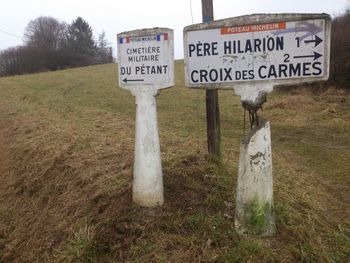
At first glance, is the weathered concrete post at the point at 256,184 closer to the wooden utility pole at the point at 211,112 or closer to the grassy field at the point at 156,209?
the grassy field at the point at 156,209

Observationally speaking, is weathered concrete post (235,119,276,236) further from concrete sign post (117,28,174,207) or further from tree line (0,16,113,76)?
A: tree line (0,16,113,76)

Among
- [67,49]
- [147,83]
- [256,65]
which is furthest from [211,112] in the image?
[67,49]

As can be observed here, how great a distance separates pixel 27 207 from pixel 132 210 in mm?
1973

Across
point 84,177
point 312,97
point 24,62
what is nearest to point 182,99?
point 312,97

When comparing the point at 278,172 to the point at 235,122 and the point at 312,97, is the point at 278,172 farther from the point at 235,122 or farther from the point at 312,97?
the point at 312,97

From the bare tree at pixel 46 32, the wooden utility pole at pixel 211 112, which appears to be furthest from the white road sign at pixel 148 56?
the bare tree at pixel 46 32

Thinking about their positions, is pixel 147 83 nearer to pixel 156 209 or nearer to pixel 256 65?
pixel 256 65

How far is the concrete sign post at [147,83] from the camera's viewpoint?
12.2 feet

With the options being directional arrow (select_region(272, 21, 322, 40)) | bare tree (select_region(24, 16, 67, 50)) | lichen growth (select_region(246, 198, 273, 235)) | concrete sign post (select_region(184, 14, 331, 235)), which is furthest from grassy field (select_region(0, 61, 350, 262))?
bare tree (select_region(24, 16, 67, 50))

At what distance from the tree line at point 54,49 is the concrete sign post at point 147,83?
4707cm

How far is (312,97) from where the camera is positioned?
15.1 meters

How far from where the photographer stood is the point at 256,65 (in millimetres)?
3244

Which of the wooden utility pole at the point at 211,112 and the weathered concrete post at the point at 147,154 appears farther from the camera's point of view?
the wooden utility pole at the point at 211,112

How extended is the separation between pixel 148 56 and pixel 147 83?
0.26 metres
